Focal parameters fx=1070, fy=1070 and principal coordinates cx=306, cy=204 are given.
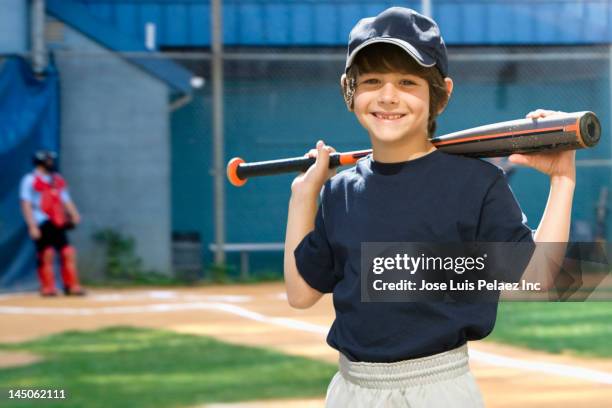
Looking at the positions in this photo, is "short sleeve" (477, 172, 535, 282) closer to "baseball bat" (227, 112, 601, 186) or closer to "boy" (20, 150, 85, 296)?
"baseball bat" (227, 112, 601, 186)

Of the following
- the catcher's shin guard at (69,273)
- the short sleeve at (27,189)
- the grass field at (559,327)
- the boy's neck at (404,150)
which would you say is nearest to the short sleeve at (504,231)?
the boy's neck at (404,150)

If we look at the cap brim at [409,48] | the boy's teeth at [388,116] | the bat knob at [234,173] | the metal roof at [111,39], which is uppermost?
the metal roof at [111,39]

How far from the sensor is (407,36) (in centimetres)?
193

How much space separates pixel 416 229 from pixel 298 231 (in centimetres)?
30

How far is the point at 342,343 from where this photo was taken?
2002 millimetres

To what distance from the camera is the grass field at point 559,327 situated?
6570 mm

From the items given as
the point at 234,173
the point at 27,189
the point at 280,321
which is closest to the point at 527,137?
the point at 234,173

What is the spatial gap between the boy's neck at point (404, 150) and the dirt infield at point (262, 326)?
2818mm

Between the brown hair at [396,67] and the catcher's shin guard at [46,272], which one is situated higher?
the brown hair at [396,67]

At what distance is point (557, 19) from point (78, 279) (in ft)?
25.4

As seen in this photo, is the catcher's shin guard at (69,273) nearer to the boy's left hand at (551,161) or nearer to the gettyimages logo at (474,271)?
the gettyimages logo at (474,271)

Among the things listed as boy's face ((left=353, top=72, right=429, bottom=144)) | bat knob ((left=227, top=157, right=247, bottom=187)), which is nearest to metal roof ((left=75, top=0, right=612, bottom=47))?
bat knob ((left=227, top=157, right=247, bottom=187))

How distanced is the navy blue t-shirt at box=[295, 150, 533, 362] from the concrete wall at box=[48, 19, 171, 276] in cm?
978

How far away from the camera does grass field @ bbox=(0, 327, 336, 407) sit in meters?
4.82
